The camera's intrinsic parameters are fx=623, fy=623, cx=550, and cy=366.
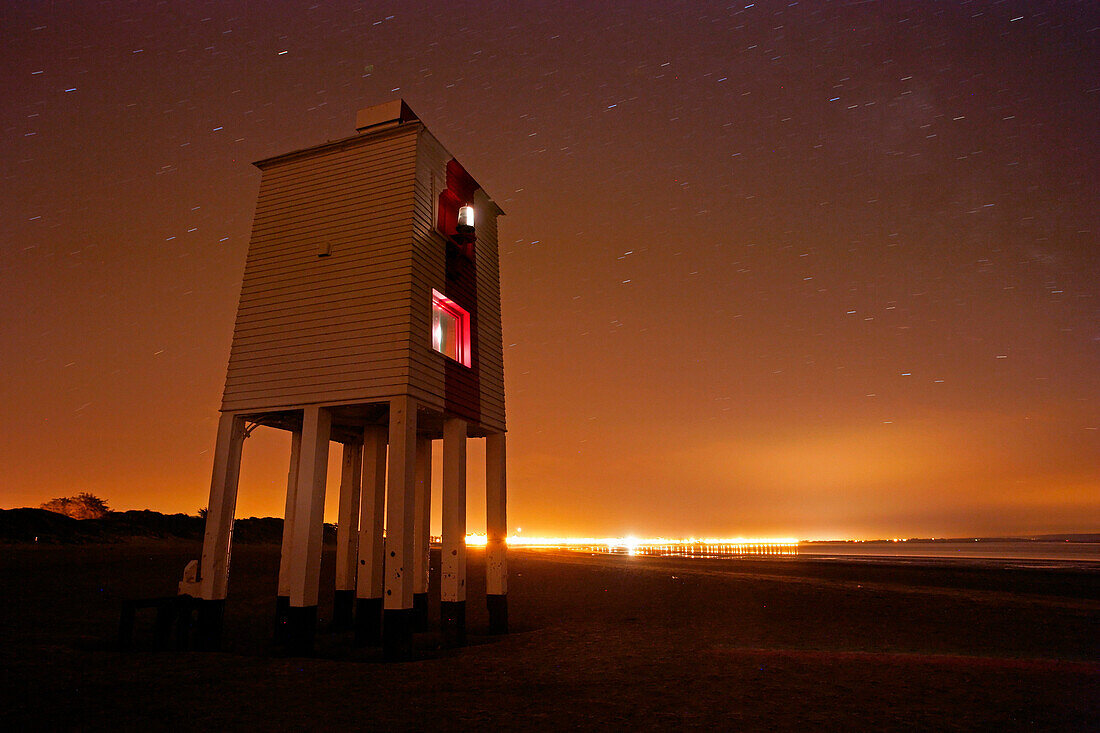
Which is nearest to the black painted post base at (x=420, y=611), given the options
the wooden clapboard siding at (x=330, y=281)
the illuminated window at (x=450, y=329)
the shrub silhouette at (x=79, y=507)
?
the wooden clapboard siding at (x=330, y=281)

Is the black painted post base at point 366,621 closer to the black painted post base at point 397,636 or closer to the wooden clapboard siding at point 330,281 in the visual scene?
the black painted post base at point 397,636

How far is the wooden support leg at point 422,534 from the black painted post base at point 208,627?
394 centimetres

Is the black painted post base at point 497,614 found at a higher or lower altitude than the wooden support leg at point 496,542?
lower

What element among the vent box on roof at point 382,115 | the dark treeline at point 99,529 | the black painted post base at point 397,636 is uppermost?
the vent box on roof at point 382,115

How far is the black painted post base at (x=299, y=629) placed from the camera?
468 inches

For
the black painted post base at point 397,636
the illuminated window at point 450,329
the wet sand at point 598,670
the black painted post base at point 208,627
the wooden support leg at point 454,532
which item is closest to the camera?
the wet sand at point 598,670

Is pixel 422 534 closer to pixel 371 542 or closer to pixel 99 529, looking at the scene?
pixel 371 542

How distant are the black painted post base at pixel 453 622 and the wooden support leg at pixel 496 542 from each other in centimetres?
102

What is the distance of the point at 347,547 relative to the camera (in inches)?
627

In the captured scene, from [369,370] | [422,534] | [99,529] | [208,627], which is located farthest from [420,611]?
[99,529]

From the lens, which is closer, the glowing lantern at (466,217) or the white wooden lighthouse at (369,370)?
the white wooden lighthouse at (369,370)

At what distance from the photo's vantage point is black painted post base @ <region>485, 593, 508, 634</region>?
1490 cm

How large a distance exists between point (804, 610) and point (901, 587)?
9.82 meters

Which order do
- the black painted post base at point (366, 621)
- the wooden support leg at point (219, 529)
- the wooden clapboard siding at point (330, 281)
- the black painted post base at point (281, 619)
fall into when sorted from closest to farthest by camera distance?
1. the wooden support leg at point (219, 529)
2. the wooden clapboard siding at point (330, 281)
3. the black painted post base at point (281, 619)
4. the black painted post base at point (366, 621)
